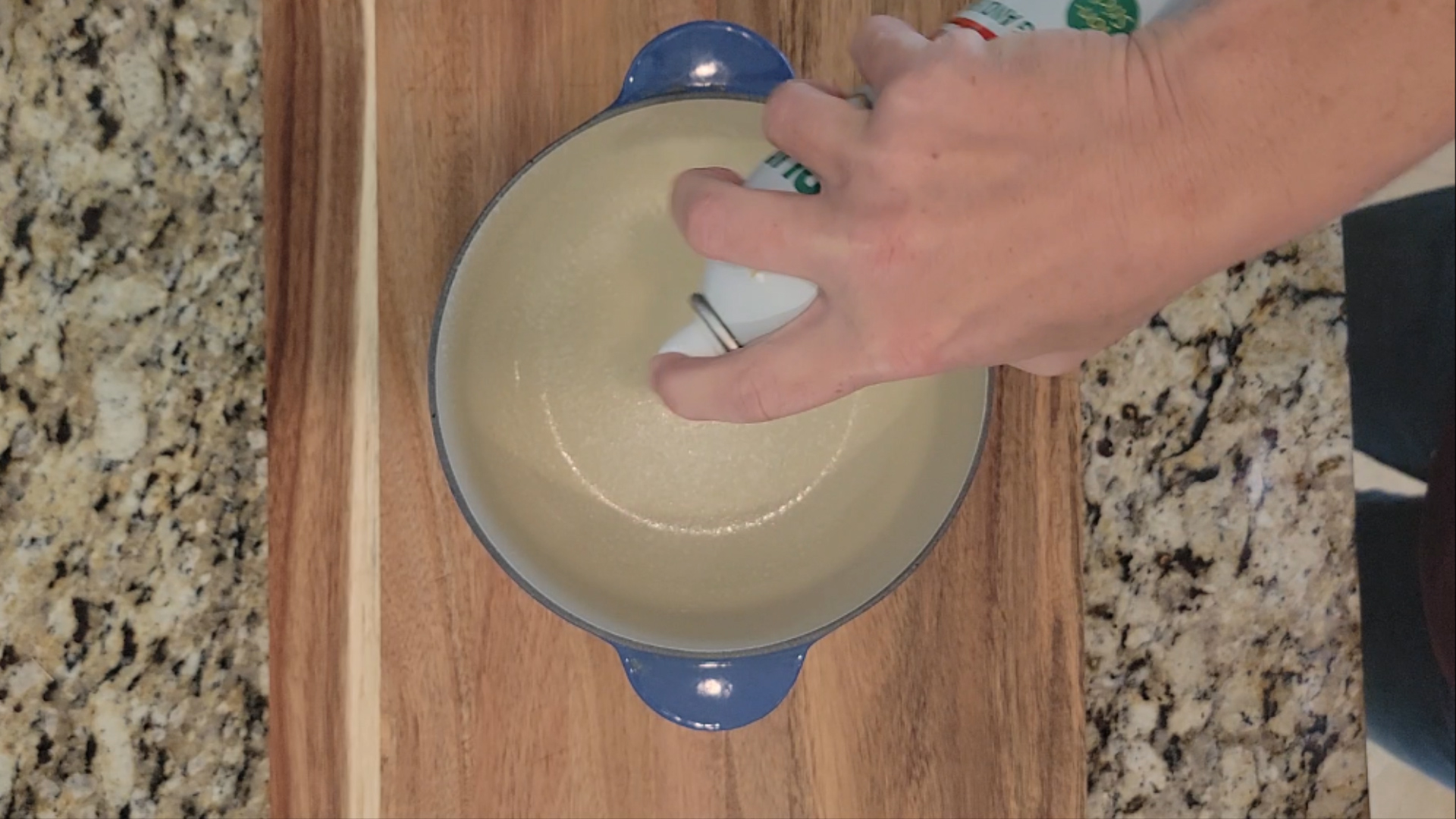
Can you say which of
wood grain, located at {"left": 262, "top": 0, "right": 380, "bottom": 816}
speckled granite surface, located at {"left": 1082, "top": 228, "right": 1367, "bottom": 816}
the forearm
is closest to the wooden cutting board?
wood grain, located at {"left": 262, "top": 0, "right": 380, "bottom": 816}

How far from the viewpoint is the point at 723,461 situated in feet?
1.84

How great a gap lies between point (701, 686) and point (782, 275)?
0.21m

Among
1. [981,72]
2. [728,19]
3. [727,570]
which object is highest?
[728,19]

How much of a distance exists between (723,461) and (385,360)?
186 millimetres

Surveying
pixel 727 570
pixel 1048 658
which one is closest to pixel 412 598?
pixel 727 570

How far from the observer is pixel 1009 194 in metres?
0.35

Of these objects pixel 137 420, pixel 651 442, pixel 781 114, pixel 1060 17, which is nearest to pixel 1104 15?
pixel 1060 17

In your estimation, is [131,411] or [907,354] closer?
[907,354]

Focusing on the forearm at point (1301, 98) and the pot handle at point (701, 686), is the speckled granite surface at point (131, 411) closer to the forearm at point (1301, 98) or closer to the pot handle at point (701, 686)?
the pot handle at point (701, 686)

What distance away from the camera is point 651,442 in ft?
1.80

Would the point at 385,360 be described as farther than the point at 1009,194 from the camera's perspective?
Yes

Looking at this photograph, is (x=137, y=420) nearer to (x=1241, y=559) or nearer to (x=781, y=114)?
(x=781, y=114)

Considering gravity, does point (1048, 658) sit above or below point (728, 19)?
below

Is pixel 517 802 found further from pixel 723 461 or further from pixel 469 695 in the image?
pixel 723 461
